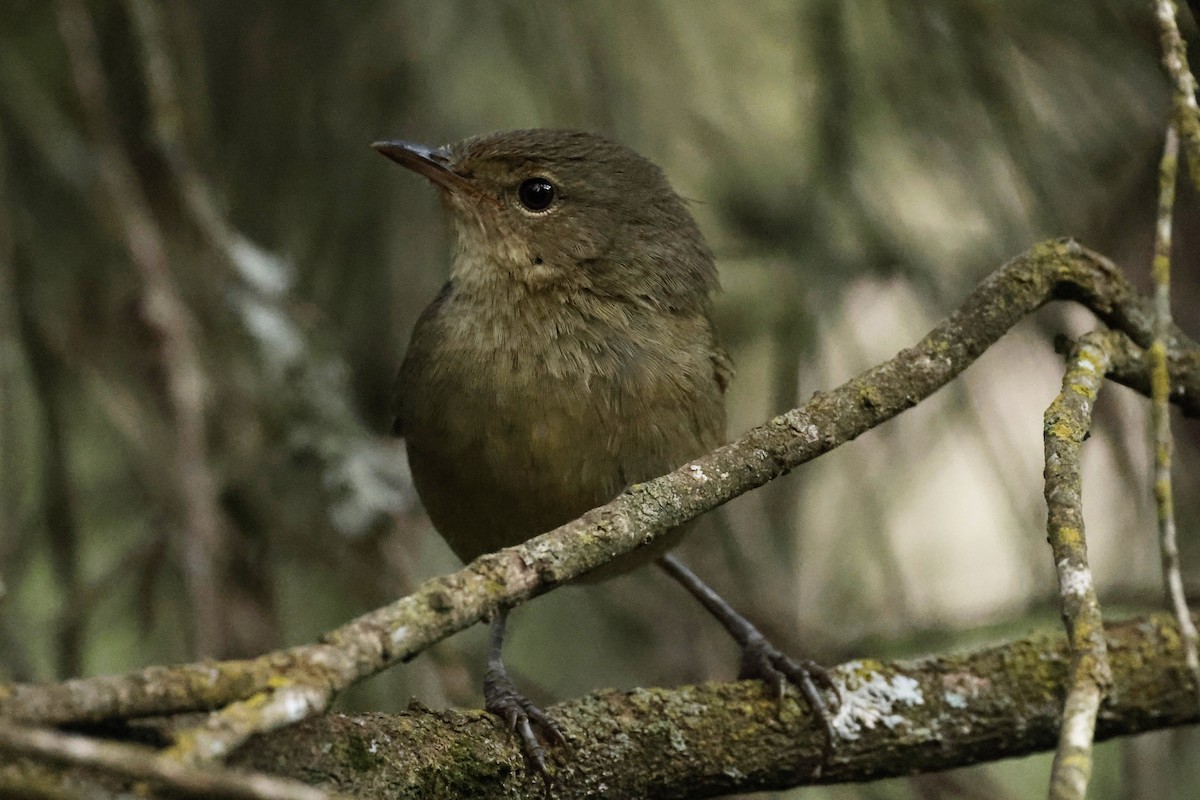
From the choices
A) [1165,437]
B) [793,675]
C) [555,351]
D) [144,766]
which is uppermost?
[555,351]

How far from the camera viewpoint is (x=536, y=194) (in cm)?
466

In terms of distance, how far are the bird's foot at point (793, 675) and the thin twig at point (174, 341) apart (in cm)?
162

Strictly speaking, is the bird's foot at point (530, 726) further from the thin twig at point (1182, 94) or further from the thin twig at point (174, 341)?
the thin twig at point (1182, 94)

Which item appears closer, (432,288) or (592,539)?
(592,539)

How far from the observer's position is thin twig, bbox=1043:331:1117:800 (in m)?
1.96

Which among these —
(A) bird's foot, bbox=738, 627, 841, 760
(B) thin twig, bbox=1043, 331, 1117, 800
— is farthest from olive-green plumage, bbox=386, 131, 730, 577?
(B) thin twig, bbox=1043, 331, 1117, 800

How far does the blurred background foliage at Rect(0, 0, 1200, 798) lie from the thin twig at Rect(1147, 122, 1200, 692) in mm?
2400

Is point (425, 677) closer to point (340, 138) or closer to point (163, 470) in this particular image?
point (163, 470)

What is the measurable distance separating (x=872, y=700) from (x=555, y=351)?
134 cm

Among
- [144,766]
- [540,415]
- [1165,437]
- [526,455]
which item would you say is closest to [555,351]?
[540,415]

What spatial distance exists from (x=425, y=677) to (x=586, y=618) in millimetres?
1349

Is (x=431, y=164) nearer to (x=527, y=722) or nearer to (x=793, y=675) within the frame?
(x=793, y=675)

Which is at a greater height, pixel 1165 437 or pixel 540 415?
pixel 540 415

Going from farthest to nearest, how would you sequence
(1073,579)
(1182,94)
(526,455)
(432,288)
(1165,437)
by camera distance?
(432,288) → (526,455) → (1182,94) → (1073,579) → (1165,437)
